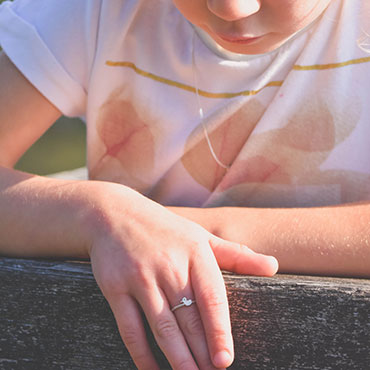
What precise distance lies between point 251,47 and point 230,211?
269 mm

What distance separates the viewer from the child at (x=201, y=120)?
2.79 feet

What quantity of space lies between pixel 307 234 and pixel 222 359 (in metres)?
0.25

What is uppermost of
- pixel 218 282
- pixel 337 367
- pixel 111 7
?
pixel 111 7

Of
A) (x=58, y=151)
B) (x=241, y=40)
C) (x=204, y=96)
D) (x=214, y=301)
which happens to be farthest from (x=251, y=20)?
(x=58, y=151)

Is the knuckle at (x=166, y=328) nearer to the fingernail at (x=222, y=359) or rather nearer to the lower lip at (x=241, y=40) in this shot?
the fingernail at (x=222, y=359)

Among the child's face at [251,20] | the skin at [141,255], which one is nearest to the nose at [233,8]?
the child's face at [251,20]

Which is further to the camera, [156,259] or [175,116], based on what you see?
[175,116]

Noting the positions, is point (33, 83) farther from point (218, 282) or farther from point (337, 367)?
point (337, 367)

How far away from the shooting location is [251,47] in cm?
94

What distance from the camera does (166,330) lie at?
2.36 ft

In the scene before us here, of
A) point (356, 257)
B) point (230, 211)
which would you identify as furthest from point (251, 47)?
point (356, 257)

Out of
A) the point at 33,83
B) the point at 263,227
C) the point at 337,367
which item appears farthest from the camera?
the point at 33,83

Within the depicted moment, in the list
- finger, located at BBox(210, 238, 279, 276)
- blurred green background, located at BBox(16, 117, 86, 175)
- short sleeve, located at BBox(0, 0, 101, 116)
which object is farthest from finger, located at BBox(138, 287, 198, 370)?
blurred green background, located at BBox(16, 117, 86, 175)

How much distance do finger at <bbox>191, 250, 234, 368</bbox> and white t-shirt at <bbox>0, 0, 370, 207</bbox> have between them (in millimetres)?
466
